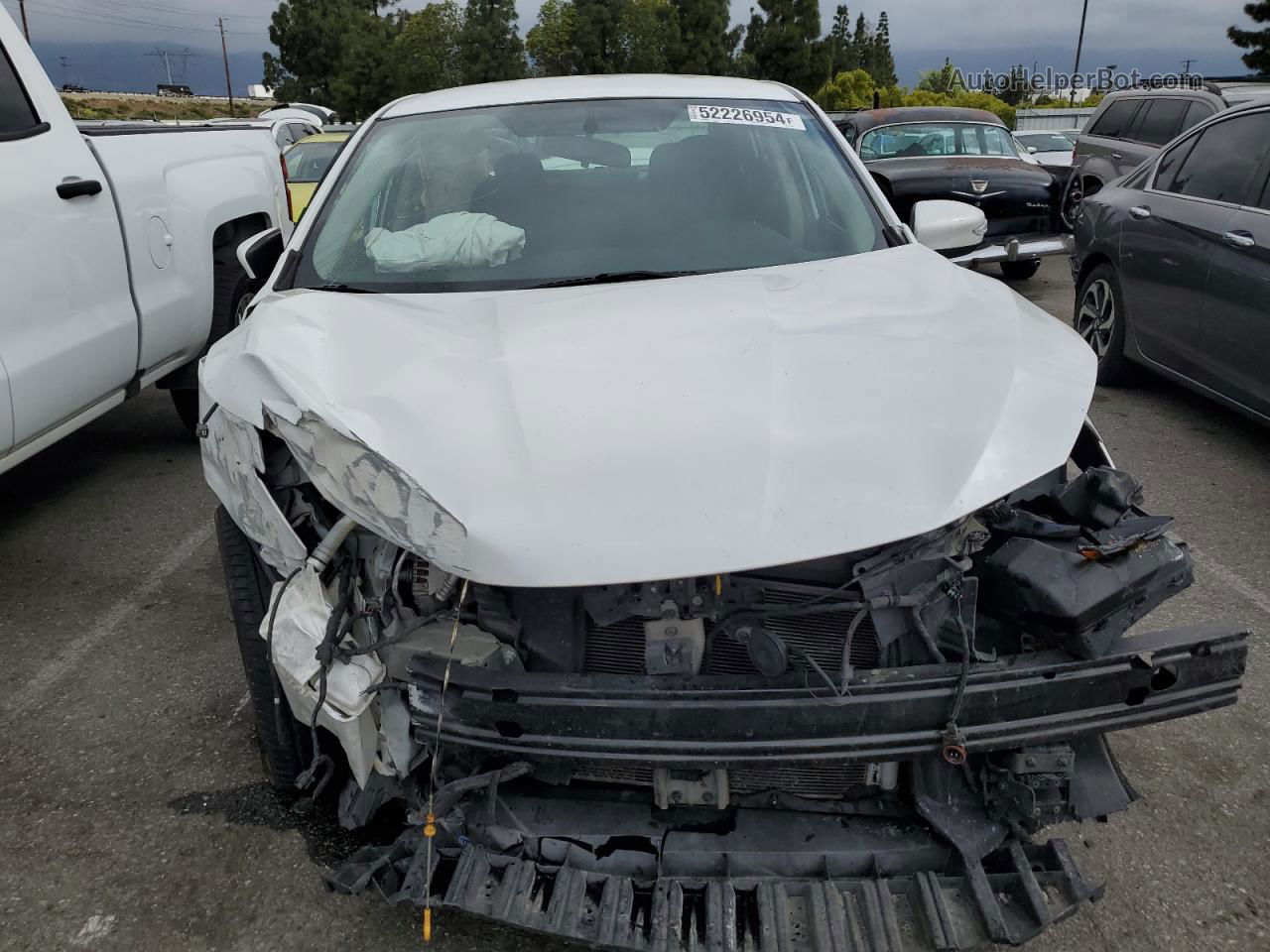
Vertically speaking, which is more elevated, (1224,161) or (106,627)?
(1224,161)

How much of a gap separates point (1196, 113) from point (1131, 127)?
1.00 m

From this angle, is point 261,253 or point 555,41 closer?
point 261,253

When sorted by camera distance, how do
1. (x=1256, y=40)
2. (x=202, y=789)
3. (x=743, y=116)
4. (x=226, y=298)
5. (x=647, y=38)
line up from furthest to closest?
1. (x=647, y=38)
2. (x=1256, y=40)
3. (x=226, y=298)
4. (x=743, y=116)
5. (x=202, y=789)

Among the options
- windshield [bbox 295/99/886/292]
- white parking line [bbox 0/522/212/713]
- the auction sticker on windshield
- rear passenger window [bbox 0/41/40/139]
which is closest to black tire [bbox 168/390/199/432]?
white parking line [bbox 0/522/212/713]

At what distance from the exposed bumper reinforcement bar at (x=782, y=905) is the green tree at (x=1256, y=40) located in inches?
1691

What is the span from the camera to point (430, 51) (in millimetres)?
47719

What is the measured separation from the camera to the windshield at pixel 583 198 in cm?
293

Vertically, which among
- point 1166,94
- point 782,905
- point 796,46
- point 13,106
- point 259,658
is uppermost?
point 796,46

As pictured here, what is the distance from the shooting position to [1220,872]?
7.84 feet

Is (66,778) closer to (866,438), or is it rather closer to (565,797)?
(565,797)

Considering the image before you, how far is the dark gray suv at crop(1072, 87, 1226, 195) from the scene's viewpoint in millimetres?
9086

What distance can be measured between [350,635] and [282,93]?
5907 cm

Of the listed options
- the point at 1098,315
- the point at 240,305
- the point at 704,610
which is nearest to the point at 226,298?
the point at 240,305

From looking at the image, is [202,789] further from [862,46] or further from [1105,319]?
[862,46]
